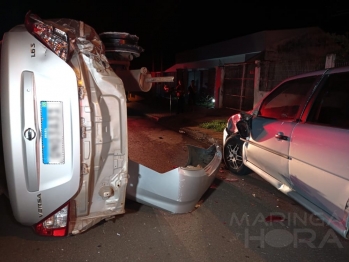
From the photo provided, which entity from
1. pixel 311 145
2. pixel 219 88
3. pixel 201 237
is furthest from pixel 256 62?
pixel 201 237

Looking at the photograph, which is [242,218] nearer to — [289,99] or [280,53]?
[289,99]

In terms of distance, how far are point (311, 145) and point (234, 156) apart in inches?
89.9

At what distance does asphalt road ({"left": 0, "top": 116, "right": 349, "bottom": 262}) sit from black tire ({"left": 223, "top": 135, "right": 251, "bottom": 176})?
2.99 feet

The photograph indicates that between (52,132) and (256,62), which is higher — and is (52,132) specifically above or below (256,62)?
below

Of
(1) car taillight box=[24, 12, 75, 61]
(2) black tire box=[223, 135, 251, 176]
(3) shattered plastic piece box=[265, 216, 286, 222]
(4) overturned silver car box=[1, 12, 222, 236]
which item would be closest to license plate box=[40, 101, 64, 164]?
(4) overturned silver car box=[1, 12, 222, 236]

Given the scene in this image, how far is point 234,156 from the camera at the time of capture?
5234 millimetres

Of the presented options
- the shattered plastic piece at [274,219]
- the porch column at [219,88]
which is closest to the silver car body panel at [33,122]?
the shattered plastic piece at [274,219]

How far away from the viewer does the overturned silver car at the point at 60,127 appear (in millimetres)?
2184

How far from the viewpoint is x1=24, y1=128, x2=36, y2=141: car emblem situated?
2.19 meters

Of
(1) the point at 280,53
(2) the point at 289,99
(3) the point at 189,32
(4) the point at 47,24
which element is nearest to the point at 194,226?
(4) the point at 47,24

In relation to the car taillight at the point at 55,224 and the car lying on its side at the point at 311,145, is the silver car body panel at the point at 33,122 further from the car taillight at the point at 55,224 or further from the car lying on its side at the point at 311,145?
the car lying on its side at the point at 311,145

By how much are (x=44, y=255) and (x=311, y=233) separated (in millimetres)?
2901

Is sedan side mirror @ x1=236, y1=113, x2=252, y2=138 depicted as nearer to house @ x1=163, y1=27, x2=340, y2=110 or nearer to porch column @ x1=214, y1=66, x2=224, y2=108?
house @ x1=163, y1=27, x2=340, y2=110

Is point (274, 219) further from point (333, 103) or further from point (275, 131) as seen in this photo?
point (333, 103)
